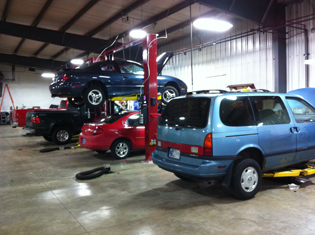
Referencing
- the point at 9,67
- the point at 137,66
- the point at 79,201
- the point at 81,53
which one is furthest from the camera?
the point at 9,67

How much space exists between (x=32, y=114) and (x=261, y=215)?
898cm

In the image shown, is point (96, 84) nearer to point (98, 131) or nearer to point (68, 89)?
point (68, 89)

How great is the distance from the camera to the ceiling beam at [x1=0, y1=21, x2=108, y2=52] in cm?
1202

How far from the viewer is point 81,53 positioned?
1927 centimetres

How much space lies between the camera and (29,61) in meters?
20.4

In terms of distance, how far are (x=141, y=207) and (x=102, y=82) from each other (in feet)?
16.4

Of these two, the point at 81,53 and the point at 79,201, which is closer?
the point at 79,201

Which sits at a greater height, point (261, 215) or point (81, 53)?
point (81, 53)

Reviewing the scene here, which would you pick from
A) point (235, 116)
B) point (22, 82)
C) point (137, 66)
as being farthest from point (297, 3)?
point (22, 82)

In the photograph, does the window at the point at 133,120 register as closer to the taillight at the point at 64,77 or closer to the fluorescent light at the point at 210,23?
the taillight at the point at 64,77

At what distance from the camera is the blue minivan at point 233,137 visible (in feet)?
12.1

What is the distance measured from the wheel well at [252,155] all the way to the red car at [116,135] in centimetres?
392

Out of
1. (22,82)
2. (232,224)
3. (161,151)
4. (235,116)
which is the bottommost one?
(232,224)

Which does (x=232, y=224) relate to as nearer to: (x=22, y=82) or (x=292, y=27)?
(x=292, y=27)
